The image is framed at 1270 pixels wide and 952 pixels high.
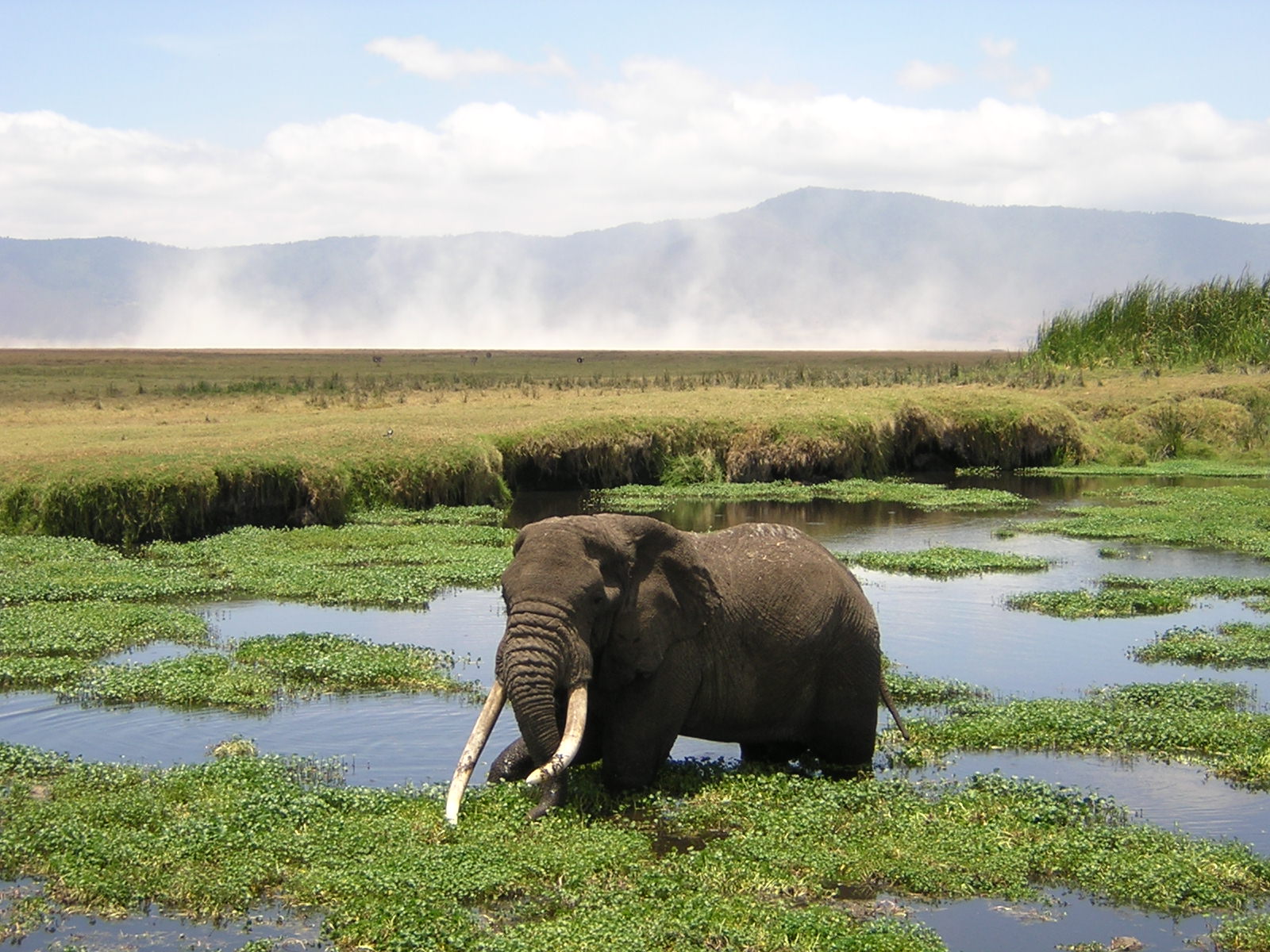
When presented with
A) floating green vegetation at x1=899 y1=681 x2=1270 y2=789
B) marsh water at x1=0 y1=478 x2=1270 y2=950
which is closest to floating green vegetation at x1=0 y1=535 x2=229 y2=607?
marsh water at x1=0 y1=478 x2=1270 y2=950

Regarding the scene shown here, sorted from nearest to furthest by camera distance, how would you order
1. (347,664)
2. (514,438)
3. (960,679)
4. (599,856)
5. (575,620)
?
(599,856)
(575,620)
(347,664)
(960,679)
(514,438)

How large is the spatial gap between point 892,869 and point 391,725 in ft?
20.7

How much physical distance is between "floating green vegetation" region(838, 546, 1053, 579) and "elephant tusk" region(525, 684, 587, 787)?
14871 mm

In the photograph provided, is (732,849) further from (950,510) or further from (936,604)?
(950,510)

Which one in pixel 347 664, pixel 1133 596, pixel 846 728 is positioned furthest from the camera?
pixel 1133 596

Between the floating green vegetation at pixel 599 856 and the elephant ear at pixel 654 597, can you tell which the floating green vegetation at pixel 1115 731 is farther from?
the elephant ear at pixel 654 597

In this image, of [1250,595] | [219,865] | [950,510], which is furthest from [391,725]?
[950,510]

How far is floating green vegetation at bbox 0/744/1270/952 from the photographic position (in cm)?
967

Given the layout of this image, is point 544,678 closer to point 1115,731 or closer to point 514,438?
point 1115,731

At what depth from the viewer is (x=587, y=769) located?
12.9 metres

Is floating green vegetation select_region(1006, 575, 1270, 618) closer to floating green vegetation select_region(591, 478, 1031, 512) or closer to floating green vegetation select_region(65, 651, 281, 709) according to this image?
floating green vegetation select_region(591, 478, 1031, 512)

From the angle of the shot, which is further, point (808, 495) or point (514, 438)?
point (514, 438)

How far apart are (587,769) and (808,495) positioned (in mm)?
23979

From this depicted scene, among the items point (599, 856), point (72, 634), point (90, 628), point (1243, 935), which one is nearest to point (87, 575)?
point (90, 628)
